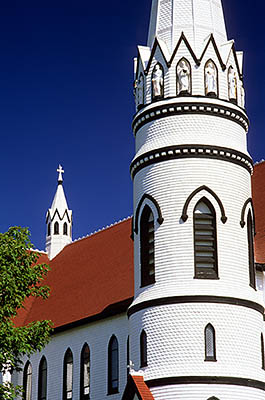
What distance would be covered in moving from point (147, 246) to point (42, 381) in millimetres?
13186

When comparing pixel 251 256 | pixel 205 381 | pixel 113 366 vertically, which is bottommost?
pixel 205 381

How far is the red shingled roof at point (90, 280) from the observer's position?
35.9 metres

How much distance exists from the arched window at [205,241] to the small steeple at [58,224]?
Result: 2360 cm

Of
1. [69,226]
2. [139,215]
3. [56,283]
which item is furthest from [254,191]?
[69,226]

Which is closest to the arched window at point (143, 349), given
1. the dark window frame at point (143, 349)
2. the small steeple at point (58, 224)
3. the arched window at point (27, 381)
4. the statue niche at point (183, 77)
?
the dark window frame at point (143, 349)

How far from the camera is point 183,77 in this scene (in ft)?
94.8

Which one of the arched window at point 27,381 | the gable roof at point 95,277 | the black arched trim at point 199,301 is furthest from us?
the arched window at point 27,381

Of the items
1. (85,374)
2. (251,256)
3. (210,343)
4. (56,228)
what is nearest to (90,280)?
(85,374)

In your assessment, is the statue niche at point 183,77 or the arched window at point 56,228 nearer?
the statue niche at point 183,77

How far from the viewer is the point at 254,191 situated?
113ft

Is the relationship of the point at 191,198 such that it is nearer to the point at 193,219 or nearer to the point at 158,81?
the point at 193,219

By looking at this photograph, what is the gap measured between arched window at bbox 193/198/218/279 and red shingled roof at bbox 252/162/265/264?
3.32 metres

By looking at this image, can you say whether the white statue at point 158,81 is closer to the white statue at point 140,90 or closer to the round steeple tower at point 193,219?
the round steeple tower at point 193,219

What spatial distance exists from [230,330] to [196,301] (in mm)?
1385
